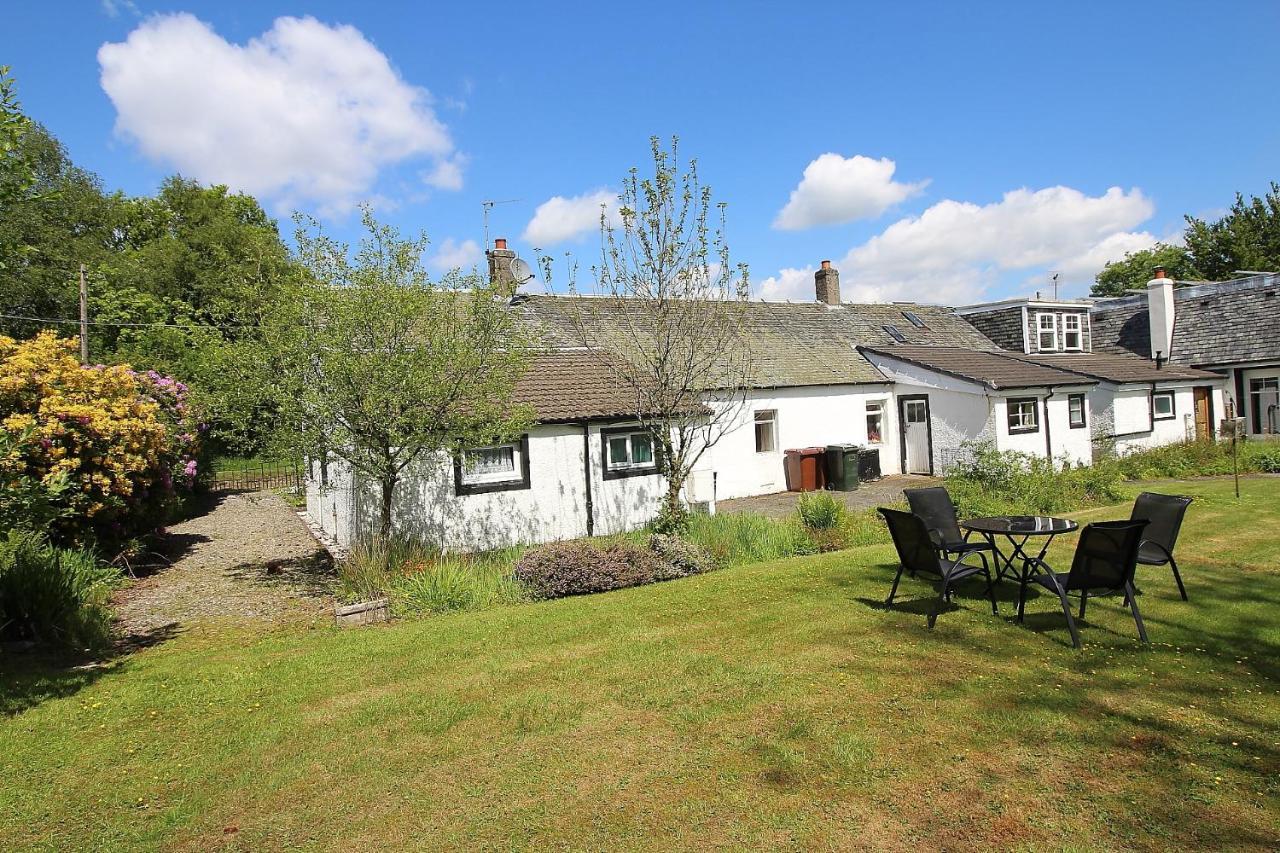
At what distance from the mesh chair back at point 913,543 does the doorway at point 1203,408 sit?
25755 mm

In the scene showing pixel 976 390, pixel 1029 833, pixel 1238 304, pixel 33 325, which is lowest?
pixel 1029 833

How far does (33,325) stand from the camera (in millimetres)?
33656

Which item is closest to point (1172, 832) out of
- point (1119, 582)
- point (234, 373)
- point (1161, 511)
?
point (1119, 582)

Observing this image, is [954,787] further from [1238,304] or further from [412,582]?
[1238,304]

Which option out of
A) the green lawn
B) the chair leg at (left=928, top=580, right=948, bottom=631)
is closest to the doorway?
the green lawn

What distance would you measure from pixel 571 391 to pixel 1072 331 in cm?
2439

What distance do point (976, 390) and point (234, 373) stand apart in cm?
1955

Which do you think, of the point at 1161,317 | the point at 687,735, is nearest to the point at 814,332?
the point at 1161,317

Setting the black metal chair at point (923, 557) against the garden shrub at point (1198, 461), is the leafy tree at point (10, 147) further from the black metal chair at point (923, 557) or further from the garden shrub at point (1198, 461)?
the garden shrub at point (1198, 461)

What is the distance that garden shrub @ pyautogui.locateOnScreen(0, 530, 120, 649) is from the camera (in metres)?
8.46

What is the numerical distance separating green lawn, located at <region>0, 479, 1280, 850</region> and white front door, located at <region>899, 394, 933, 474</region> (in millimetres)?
15455

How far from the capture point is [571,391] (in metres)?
16.1

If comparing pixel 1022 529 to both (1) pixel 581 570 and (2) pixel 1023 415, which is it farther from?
(2) pixel 1023 415

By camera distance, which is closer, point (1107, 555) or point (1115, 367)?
point (1107, 555)
